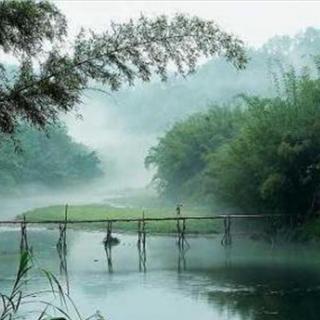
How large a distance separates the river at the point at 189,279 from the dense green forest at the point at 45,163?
28.9m

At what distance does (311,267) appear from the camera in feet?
74.9

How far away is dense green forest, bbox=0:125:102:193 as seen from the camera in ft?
199

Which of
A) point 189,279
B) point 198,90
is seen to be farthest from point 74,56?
point 198,90

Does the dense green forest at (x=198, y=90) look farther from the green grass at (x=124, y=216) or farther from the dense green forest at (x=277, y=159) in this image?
the dense green forest at (x=277, y=159)

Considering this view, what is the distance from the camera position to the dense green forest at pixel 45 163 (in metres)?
60.6

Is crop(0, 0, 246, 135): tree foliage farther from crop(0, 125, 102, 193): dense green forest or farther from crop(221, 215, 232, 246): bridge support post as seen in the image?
crop(0, 125, 102, 193): dense green forest

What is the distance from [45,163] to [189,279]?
154 ft

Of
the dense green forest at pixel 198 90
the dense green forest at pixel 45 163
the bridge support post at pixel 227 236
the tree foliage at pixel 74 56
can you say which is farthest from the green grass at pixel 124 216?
the dense green forest at pixel 198 90

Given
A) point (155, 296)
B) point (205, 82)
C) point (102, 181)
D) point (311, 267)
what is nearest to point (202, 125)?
point (311, 267)

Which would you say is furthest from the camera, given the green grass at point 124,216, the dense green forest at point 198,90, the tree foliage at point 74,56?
the dense green forest at point 198,90

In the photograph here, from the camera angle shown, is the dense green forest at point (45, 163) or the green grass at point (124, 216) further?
the dense green forest at point (45, 163)

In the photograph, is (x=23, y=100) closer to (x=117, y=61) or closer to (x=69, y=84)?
(x=69, y=84)

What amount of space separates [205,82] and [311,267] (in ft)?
306

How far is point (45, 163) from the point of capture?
66.6 meters
